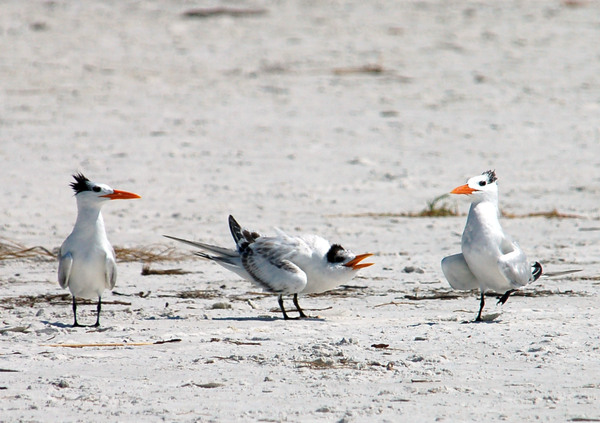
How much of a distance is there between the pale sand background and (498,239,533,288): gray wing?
22cm

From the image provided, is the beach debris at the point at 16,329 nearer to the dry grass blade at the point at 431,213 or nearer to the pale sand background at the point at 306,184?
the pale sand background at the point at 306,184

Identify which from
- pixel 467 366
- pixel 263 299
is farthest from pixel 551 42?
pixel 467 366

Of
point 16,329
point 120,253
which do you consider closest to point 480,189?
point 16,329

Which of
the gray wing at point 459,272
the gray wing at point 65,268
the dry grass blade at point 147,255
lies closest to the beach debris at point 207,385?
the gray wing at point 65,268

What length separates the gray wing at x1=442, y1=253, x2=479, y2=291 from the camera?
585cm

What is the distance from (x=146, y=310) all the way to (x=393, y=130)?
247 inches

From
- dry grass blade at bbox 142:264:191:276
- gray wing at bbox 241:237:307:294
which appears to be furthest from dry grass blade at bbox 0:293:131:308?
gray wing at bbox 241:237:307:294

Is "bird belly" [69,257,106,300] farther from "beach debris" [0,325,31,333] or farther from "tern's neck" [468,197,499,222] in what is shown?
"tern's neck" [468,197,499,222]

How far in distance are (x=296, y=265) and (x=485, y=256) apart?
3.38 feet

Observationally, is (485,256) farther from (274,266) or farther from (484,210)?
(274,266)

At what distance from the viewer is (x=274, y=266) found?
5.88m

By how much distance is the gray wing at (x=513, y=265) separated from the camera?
5.65 meters

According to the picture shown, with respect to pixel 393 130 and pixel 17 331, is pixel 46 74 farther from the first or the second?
pixel 17 331

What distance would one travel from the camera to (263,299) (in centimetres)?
653
